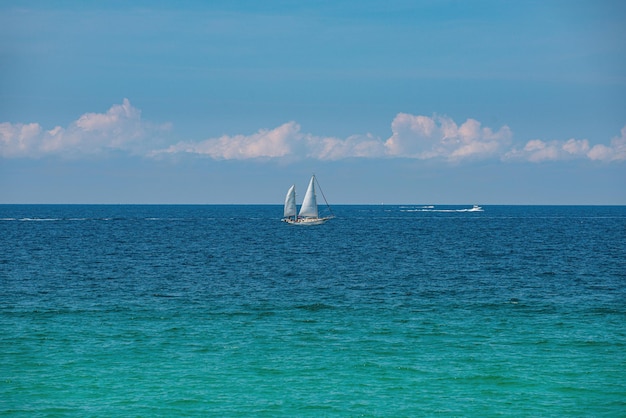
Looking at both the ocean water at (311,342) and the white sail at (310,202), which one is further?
the white sail at (310,202)

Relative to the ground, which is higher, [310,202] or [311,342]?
[310,202]

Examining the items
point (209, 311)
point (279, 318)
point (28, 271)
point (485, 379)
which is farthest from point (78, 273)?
point (485, 379)

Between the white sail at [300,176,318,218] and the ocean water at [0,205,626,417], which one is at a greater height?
the white sail at [300,176,318,218]

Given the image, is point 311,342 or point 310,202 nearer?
point 311,342

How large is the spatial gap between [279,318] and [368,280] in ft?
86.0

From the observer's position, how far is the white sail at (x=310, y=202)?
185 meters

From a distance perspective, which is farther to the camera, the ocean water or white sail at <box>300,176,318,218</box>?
white sail at <box>300,176,318,218</box>

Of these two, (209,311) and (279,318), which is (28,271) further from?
(279,318)

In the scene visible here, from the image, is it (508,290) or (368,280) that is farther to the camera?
(368,280)

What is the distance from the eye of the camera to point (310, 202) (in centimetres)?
19188

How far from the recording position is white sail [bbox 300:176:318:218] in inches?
7269

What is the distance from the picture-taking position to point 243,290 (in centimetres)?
6844

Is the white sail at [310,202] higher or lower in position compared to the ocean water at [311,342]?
higher

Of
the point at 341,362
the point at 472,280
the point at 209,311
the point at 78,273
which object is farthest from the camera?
the point at 78,273
